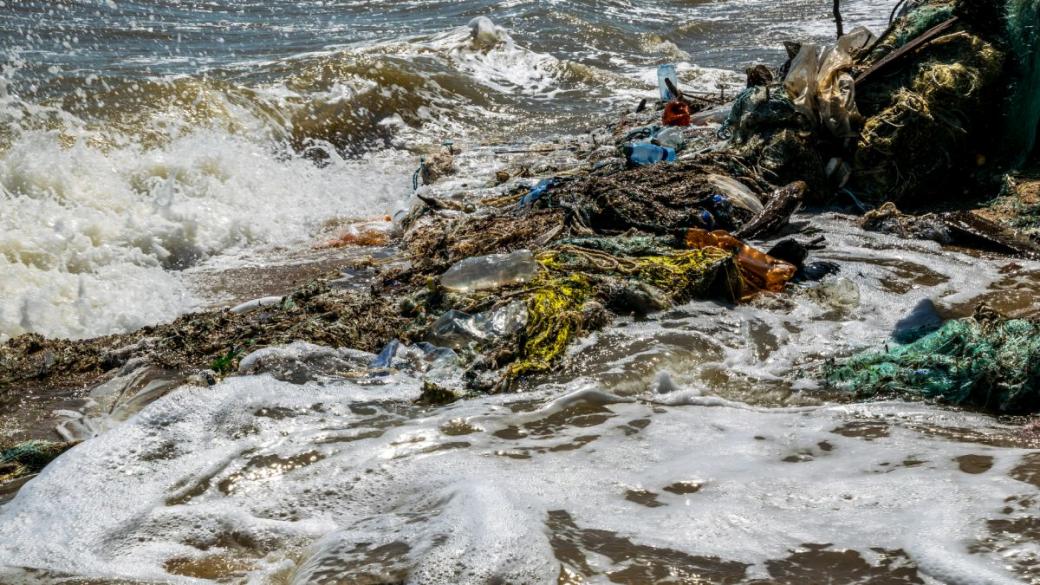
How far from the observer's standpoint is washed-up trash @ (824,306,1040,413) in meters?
4.06

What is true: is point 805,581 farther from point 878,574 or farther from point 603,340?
point 603,340

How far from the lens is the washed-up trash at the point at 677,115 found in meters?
10.1

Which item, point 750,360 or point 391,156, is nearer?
point 750,360

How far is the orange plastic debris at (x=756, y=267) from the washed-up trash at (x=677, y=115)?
13.7ft

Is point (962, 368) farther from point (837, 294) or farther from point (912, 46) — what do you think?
point (912, 46)

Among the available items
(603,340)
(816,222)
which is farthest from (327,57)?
(603,340)

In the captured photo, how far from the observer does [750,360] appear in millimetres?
4926

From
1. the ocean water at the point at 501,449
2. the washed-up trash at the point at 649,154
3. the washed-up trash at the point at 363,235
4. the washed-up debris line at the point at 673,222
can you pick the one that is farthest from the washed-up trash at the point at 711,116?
the washed-up trash at the point at 363,235

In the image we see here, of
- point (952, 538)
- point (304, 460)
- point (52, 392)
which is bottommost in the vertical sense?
point (52, 392)

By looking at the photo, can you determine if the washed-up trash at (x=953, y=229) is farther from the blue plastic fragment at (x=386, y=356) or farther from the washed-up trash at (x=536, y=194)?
the blue plastic fragment at (x=386, y=356)

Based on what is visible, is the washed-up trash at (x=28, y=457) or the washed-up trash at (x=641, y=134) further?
the washed-up trash at (x=641, y=134)

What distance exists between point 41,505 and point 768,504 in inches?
110

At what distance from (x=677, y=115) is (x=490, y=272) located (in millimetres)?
5088

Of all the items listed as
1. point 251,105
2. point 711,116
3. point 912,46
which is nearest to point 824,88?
point 912,46
